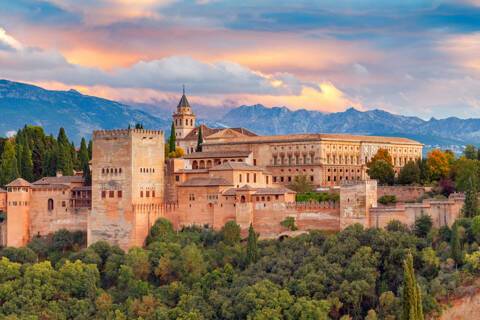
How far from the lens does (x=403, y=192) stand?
57.2m

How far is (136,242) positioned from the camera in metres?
54.5

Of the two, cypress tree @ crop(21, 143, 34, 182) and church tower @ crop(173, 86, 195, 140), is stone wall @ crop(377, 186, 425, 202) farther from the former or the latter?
church tower @ crop(173, 86, 195, 140)

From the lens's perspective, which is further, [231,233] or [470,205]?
[231,233]

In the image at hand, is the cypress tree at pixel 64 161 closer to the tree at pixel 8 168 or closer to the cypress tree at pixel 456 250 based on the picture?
the tree at pixel 8 168

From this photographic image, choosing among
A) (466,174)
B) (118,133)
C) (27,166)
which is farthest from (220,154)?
(466,174)

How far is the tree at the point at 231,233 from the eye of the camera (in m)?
52.6

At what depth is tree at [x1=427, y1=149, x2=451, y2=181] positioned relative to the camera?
61031mm

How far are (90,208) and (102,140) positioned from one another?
4098 millimetres

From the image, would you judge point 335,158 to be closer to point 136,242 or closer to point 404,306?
point 136,242

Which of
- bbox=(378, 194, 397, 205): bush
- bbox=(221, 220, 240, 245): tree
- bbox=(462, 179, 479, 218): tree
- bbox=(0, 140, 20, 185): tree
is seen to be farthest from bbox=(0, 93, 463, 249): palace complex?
bbox=(0, 140, 20, 185): tree

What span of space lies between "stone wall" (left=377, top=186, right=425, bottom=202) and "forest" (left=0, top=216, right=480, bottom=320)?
7.65 metres

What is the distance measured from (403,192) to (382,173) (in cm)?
451

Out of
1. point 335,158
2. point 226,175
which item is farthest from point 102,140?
point 335,158

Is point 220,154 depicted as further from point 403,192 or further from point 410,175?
point 403,192
